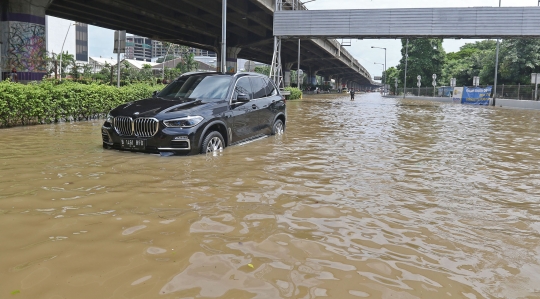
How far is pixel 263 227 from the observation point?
174 inches

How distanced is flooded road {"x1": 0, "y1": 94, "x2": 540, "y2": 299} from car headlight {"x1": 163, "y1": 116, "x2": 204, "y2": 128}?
0.57 metres

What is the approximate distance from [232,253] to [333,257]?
0.80m

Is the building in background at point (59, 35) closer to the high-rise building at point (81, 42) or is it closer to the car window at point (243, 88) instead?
the high-rise building at point (81, 42)

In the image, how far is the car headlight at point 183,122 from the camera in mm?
7613

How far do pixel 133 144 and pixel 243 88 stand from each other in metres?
2.71

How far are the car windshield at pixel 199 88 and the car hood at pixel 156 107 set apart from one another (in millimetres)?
413

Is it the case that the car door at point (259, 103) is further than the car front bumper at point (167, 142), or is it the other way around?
the car door at point (259, 103)

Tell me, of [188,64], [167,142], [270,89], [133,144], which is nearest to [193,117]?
[167,142]

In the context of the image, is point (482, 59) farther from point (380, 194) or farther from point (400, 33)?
point (380, 194)

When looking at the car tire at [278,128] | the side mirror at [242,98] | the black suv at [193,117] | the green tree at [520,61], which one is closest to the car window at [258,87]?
the black suv at [193,117]

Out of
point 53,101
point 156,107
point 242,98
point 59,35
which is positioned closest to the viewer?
point 156,107

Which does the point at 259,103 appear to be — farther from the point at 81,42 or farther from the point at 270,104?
the point at 81,42

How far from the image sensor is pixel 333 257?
373 cm

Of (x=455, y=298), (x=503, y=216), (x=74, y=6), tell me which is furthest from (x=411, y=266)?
(x=74, y=6)
